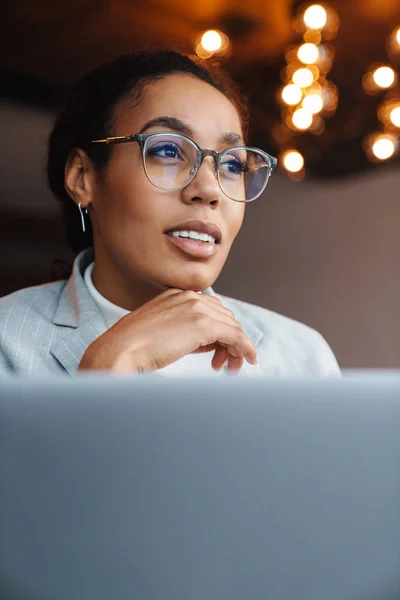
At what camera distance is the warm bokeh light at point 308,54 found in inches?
73.8

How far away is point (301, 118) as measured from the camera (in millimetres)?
1933

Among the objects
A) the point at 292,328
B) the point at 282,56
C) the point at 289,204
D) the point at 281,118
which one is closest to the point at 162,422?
the point at 292,328

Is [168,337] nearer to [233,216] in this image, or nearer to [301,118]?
[233,216]

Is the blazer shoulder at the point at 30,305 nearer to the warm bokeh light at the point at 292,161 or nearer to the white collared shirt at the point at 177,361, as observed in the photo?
the white collared shirt at the point at 177,361

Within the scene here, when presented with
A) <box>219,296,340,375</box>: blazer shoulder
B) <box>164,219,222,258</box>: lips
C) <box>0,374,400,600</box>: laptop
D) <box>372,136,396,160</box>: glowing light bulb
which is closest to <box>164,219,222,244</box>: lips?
<box>164,219,222,258</box>: lips

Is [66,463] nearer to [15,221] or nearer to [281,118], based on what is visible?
[15,221]

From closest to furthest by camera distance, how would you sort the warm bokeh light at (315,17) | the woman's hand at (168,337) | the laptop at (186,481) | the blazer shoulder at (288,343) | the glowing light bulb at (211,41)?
1. the laptop at (186,481)
2. the woman's hand at (168,337)
3. the blazer shoulder at (288,343)
4. the glowing light bulb at (211,41)
5. the warm bokeh light at (315,17)

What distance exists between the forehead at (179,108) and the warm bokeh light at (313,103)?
2.74 ft

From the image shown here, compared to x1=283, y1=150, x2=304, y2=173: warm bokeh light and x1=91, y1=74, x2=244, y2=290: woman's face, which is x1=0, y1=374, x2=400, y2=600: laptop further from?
x1=283, y1=150, x2=304, y2=173: warm bokeh light

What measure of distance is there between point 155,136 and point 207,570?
898 mm

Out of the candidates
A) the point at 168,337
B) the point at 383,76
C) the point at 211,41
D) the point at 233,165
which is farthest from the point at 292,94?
the point at 168,337

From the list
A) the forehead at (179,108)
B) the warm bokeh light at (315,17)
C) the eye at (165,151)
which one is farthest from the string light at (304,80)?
the eye at (165,151)

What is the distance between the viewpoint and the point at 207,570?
274 mm

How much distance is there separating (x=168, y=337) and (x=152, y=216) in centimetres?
25
